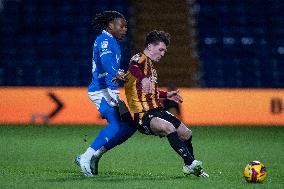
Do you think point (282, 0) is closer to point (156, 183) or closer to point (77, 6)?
point (77, 6)

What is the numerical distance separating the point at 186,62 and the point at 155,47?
12.6 m

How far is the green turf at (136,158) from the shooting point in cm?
789

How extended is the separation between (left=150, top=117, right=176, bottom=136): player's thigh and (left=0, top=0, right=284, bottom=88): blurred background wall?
454 inches

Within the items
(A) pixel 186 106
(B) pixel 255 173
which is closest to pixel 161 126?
(B) pixel 255 173

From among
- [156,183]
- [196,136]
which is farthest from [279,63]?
[156,183]

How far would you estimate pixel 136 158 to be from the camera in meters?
10.7

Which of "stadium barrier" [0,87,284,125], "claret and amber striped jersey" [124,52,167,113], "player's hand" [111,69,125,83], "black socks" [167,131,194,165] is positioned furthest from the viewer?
"stadium barrier" [0,87,284,125]

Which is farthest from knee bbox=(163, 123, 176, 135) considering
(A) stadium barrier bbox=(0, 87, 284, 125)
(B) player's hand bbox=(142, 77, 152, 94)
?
(A) stadium barrier bbox=(0, 87, 284, 125)

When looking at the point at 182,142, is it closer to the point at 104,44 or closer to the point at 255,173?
the point at 255,173

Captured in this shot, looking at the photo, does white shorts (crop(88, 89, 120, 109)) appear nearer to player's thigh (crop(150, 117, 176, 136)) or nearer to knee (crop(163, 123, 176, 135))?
player's thigh (crop(150, 117, 176, 136))

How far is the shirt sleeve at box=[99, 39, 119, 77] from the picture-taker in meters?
8.40

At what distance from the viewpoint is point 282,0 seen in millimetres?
22219

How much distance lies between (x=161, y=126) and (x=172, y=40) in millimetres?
13324

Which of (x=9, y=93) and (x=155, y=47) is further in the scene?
(x=9, y=93)
